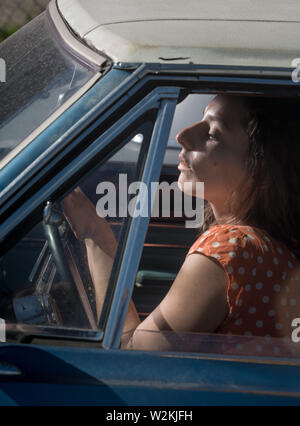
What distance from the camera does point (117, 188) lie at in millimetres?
1611

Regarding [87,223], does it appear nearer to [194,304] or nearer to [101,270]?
[101,270]

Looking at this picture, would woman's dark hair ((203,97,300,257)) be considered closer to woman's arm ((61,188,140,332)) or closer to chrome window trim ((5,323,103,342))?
woman's arm ((61,188,140,332))

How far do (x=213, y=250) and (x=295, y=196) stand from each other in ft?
1.19

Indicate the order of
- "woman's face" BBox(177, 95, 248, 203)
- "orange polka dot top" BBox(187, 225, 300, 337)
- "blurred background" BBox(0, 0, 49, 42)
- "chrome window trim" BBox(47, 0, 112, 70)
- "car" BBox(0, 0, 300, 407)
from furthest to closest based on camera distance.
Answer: "blurred background" BBox(0, 0, 49, 42) < "woman's face" BBox(177, 95, 248, 203) < "orange polka dot top" BBox(187, 225, 300, 337) < "chrome window trim" BBox(47, 0, 112, 70) < "car" BBox(0, 0, 300, 407)

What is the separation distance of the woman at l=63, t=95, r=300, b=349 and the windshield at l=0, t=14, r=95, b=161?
0.21 metres

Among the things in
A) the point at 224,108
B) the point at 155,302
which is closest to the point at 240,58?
the point at 224,108

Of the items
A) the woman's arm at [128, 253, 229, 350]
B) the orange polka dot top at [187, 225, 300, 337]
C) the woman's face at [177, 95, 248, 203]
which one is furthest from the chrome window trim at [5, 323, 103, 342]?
the woman's face at [177, 95, 248, 203]

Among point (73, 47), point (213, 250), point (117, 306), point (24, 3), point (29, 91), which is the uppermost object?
point (24, 3)

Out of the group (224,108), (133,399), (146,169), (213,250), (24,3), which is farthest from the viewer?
(24,3)

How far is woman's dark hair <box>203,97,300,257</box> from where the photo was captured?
1.79 meters

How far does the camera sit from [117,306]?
4.90 feet

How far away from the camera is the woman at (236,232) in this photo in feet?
5.30

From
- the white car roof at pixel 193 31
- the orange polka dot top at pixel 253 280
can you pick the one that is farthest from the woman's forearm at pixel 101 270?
the white car roof at pixel 193 31
